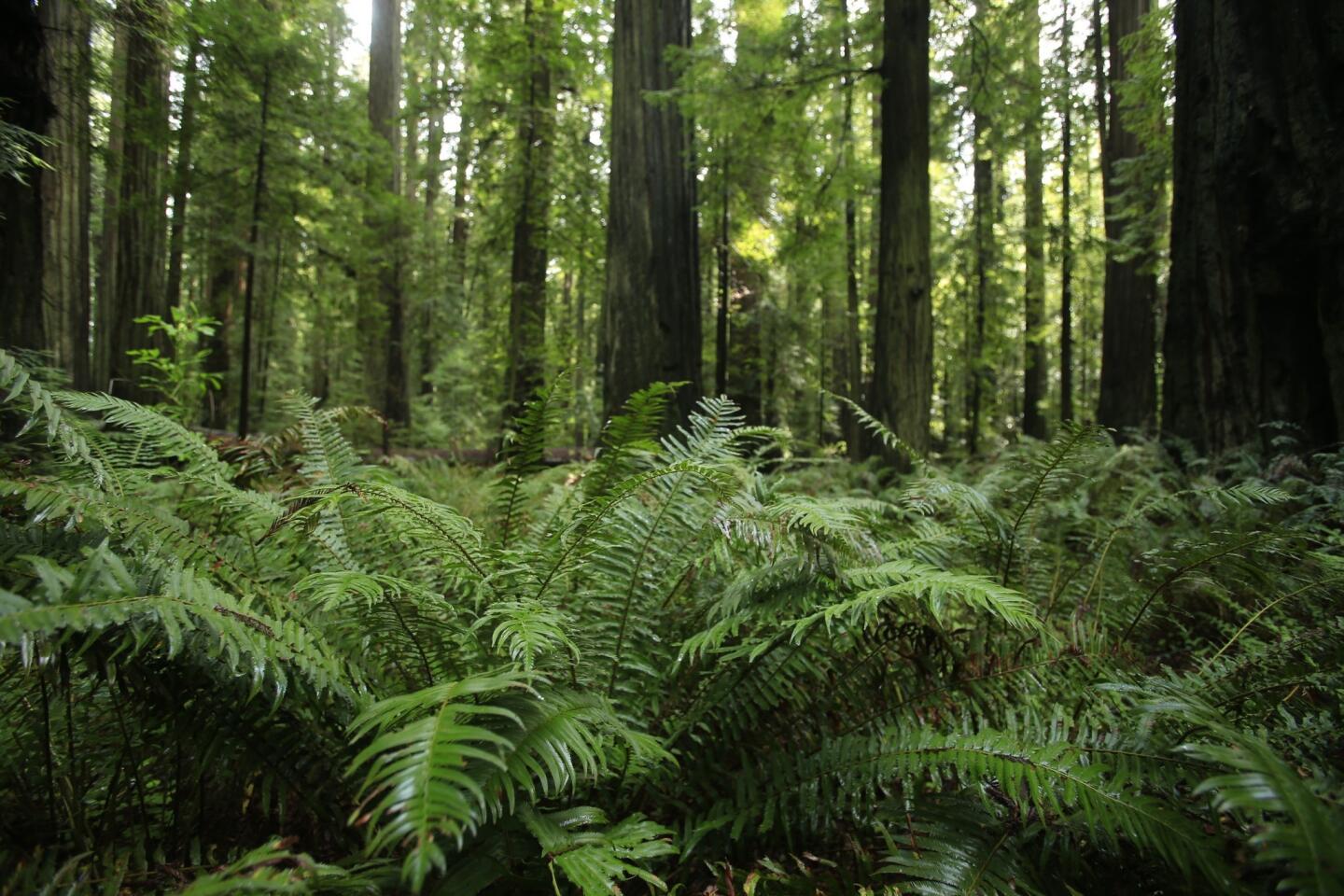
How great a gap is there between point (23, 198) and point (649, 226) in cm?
339

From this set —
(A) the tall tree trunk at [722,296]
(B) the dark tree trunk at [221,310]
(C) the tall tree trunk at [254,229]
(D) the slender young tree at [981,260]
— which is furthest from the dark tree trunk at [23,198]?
(B) the dark tree trunk at [221,310]

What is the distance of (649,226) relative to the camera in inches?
192

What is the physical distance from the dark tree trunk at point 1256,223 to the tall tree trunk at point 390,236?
393 inches

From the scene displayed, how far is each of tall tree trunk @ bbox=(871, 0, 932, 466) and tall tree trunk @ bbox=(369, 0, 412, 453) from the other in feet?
26.2

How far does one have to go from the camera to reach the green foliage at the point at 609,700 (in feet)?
3.49

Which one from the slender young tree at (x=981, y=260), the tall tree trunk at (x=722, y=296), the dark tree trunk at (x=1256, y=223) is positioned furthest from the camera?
the slender young tree at (x=981, y=260)

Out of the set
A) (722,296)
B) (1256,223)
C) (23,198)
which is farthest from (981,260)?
(23,198)

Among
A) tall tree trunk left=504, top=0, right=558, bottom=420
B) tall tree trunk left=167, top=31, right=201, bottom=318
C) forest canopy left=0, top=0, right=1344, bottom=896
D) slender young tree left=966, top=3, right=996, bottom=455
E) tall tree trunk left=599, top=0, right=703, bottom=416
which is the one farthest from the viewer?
slender young tree left=966, top=3, right=996, bottom=455

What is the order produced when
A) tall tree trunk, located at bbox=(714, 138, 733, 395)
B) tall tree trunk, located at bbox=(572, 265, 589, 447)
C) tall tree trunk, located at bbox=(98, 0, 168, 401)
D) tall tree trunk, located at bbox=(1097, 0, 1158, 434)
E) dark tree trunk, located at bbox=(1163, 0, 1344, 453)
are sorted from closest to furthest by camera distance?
1. dark tree trunk, located at bbox=(1163, 0, 1344, 453)
2. tall tree trunk, located at bbox=(98, 0, 168, 401)
3. tall tree trunk, located at bbox=(714, 138, 733, 395)
4. tall tree trunk, located at bbox=(1097, 0, 1158, 434)
5. tall tree trunk, located at bbox=(572, 265, 589, 447)

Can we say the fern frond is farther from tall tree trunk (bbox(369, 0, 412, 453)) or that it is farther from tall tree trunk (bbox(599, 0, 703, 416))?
tall tree trunk (bbox(369, 0, 412, 453))

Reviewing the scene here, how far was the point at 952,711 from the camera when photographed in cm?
176

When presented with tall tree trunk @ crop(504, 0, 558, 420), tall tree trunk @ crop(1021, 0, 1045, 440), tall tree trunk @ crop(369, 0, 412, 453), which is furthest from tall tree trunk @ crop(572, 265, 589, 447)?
tall tree trunk @ crop(1021, 0, 1045, 440)

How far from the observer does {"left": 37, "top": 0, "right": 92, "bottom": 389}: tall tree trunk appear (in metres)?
2.70

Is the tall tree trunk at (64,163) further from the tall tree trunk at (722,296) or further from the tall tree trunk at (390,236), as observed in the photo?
the tall tree trunk at (390,236)
